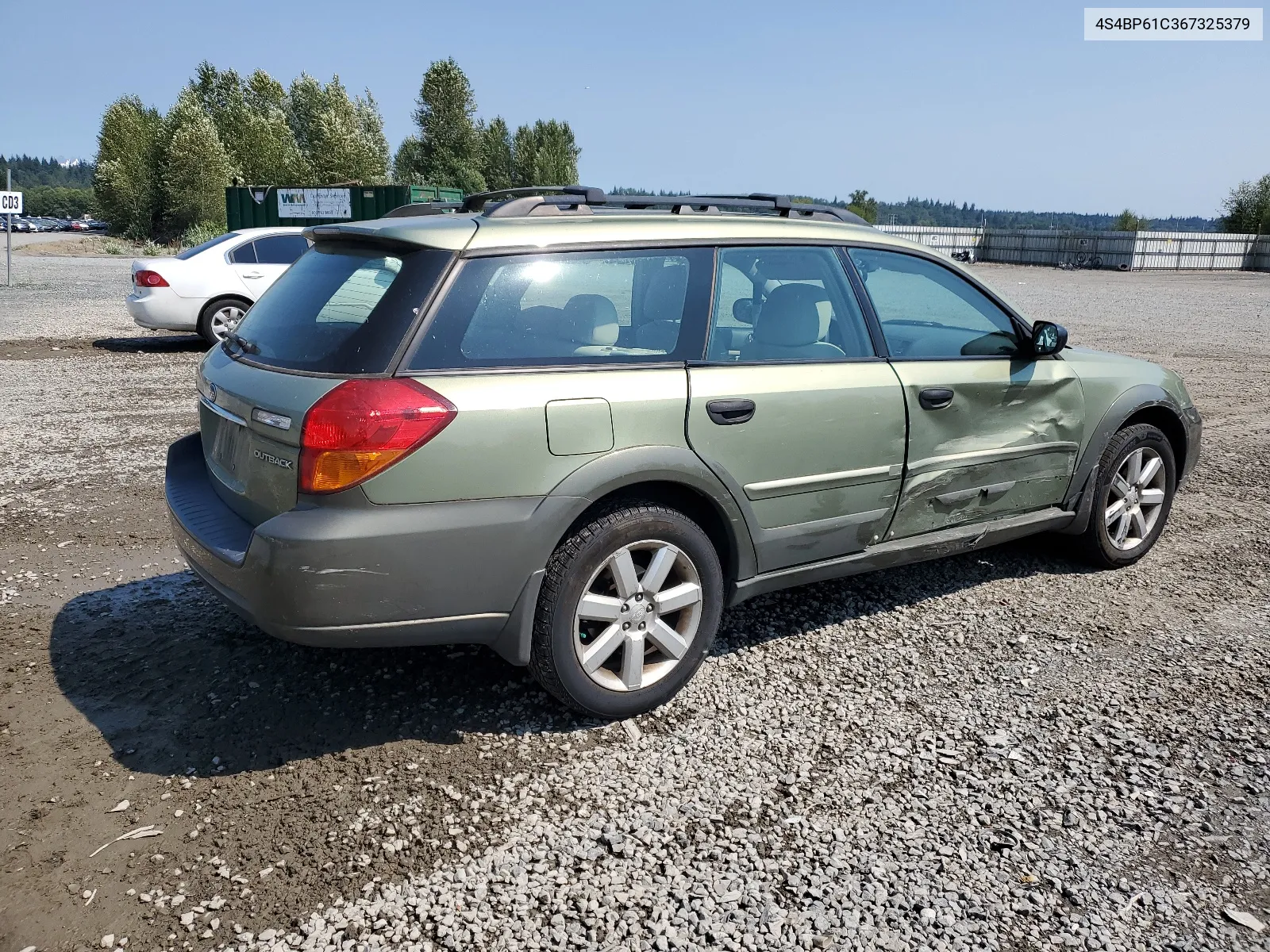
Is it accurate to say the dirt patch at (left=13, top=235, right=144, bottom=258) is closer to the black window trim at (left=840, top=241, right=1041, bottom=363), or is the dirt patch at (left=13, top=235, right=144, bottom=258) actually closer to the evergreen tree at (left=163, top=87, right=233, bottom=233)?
the evergreen tree at (left=163, top=87, right=233, bottom=233)

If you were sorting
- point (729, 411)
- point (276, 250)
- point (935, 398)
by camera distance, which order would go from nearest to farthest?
1. point (729, 411)
2. point (935, 398)
3. point (276, 250)

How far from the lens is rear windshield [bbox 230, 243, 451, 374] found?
307 cm

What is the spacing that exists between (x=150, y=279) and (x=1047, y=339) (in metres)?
11.2

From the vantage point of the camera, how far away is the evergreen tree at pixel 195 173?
52.5 meters

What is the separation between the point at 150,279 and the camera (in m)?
12.1

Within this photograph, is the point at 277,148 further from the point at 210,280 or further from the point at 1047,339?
the point at 1047,339

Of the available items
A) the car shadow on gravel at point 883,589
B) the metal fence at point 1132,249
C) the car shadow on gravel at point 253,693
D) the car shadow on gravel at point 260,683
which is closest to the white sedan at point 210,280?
the car shadow on gravel at point 260,683

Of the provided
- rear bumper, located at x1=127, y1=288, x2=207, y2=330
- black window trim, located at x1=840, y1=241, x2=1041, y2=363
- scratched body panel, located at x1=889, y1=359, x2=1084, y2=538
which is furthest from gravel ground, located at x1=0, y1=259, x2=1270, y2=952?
rear bumper, located at x1=127, y1=288, x2=207, y2=330

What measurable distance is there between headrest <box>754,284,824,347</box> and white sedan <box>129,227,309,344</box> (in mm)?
9811

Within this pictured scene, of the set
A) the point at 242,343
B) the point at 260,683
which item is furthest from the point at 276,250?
the point at 260,683

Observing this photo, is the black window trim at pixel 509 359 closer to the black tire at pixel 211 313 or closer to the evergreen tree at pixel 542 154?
the black tire at pixel 211 313

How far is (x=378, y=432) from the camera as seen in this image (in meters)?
2.90

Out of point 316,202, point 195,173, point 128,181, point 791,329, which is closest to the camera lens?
point 791,329

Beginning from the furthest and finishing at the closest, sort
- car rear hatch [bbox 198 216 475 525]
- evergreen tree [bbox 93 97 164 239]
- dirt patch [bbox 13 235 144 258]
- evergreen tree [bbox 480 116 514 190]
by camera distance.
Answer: evergreen tree [bbox 480 116 514 190] < evergreen tree [bbox 93 97 164 239] < dirt patch [bbox 13 235 144 258] < car rear hatch [bbox 198 216 475 525]
